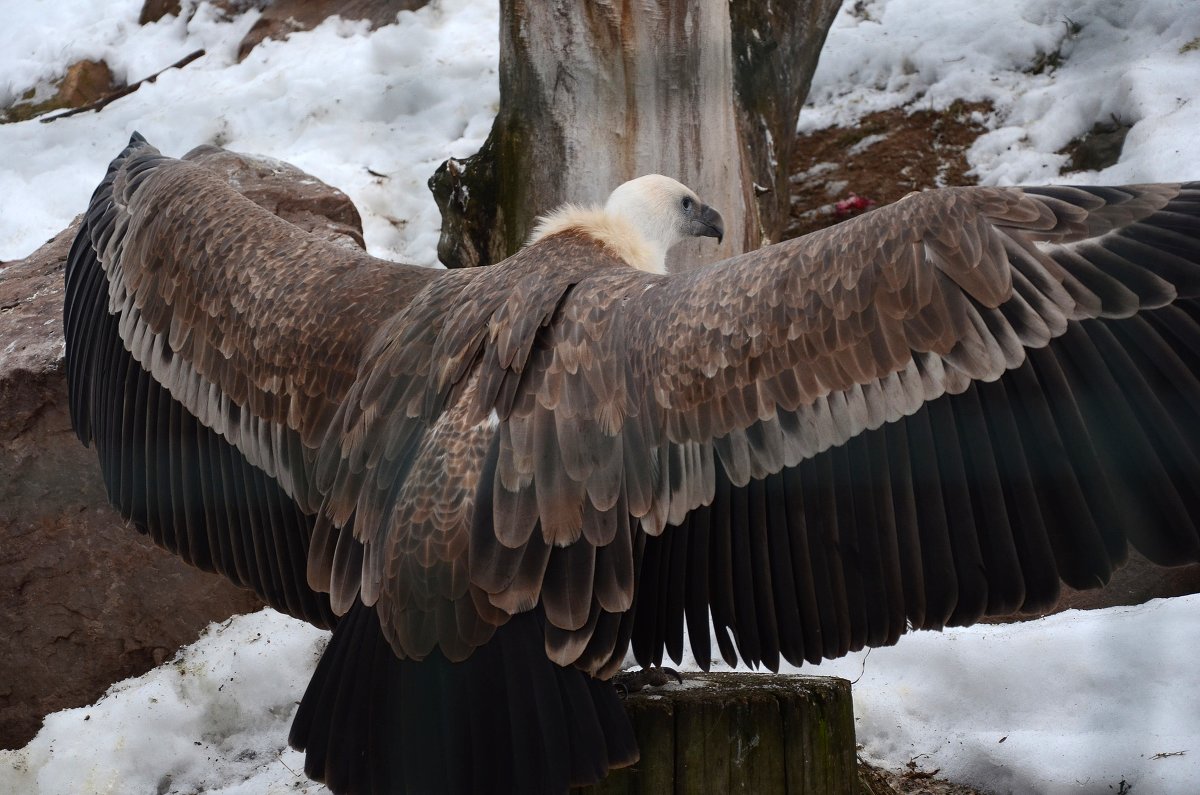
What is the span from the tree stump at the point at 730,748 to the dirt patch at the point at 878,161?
13.3 ft

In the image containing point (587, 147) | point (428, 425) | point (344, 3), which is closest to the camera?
point (428, 425)

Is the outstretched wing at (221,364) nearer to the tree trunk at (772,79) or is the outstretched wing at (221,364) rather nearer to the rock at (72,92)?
the tree trunk at (772,79)

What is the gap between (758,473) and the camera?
265 cm

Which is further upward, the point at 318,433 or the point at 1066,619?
the point at 318,433

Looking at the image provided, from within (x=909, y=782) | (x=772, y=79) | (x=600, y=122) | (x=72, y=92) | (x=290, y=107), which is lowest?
(x=909, y=782)

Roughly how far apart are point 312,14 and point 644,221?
599cm

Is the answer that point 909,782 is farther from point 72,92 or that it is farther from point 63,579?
point 72,92

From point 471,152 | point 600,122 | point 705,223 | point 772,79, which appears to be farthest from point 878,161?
point 705,223

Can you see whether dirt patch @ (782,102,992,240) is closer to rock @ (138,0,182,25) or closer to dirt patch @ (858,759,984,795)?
dirt patch @ (858,759,984,795)

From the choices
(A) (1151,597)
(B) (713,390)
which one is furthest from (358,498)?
(A) (1151,597)

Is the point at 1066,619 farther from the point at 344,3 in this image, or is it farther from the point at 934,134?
the point at 344,3

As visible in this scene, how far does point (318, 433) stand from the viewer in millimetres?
3309

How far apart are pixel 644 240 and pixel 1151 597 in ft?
6.68

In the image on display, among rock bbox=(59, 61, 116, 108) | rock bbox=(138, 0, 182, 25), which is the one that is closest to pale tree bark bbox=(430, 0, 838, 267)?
rock bbox=(59, 61, 116, 108)
